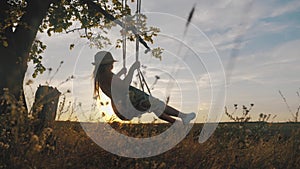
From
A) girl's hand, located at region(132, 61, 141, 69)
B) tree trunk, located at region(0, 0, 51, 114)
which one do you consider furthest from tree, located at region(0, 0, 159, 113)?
girl's hand, located at region(132, 61, 141, 69)

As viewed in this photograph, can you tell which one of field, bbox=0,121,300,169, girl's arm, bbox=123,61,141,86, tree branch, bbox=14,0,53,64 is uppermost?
tree branch, bbox=14,0,53,64

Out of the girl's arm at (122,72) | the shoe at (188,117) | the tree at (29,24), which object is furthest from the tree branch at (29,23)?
the shoe at (188,117)

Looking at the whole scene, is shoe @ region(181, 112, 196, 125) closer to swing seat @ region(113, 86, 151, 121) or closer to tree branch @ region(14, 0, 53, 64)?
swing seat @ region(113, 86, 151, 121)

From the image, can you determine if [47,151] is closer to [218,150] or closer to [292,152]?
[218,150]

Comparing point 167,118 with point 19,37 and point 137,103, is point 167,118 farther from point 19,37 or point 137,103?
point 19,37

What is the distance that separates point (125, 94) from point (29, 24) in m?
3.15

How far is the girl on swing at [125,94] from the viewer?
8844mm

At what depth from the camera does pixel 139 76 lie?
311 inches

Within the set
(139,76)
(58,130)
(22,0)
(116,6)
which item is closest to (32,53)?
(22,0)

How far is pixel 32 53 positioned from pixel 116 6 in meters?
2.63

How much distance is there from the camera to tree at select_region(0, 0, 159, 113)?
10086 millimetres

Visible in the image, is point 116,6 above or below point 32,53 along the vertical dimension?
above

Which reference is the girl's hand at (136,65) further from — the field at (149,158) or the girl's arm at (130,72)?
the field at (149,158)

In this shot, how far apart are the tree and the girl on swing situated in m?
1.54
